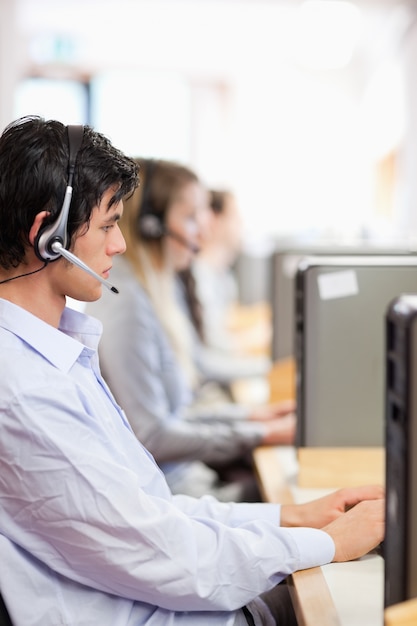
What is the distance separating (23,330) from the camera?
1021mm

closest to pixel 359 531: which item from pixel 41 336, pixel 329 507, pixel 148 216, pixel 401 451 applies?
pixel 329 507

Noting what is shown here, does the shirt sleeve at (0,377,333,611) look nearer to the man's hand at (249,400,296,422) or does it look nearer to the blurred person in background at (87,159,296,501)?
the blurred person in background at (87,159,296,501)

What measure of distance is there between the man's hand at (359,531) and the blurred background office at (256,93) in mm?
2973

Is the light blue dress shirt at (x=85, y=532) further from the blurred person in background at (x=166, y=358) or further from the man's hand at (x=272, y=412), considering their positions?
the man's hand at (x=272, y=412)

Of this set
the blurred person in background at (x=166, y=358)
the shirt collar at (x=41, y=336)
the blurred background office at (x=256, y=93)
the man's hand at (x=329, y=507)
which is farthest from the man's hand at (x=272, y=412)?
the blurred background office at (x=256, y=93)

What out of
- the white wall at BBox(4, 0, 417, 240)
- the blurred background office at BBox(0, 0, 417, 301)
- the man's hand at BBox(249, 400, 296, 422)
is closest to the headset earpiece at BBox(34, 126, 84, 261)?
Result: the man's hand at BBox(249, 400, 296, 422)

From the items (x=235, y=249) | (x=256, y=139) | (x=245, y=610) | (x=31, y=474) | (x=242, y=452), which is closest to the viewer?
(x=31, y=474)

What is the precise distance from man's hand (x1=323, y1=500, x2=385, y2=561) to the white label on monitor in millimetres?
496

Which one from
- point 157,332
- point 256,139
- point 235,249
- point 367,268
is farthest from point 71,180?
point 256,139

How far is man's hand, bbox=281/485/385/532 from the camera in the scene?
3.91 feet

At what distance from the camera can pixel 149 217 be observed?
2121 mm

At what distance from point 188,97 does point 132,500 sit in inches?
273

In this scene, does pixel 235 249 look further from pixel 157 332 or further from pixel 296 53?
pixel 157 332

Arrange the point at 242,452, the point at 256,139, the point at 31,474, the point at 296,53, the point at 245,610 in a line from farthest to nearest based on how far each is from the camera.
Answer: the point at 256,139 → the point at 296,53 → the point at 242,452 → the point at 245,610 → the point at 31,474
